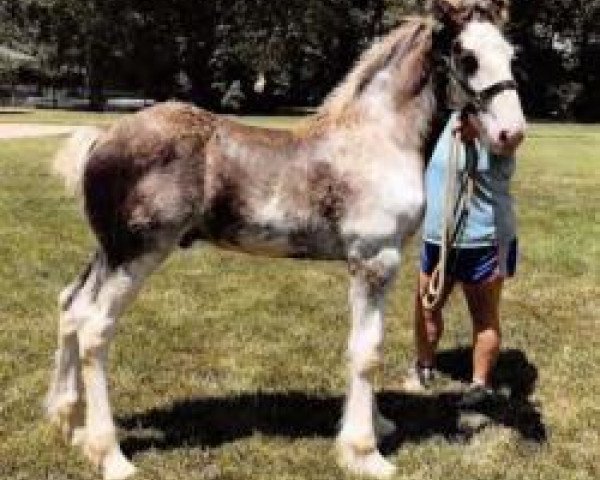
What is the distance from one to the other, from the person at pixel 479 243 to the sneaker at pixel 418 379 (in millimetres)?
407

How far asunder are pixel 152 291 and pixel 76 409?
13.7 ft

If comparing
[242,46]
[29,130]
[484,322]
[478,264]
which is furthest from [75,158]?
[242,46]

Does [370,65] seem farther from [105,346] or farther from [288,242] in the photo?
[105,346]

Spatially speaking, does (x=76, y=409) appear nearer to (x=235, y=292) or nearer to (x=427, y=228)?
(x=427, y=228)

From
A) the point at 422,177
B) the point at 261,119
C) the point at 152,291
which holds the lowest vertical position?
the point at 261,119

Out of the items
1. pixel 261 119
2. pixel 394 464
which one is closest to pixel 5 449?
pixel 394 464

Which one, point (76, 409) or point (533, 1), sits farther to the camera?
point (533, 1)

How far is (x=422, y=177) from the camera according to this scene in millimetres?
6332

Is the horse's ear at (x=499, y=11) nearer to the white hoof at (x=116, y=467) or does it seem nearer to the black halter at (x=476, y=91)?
the black halter at (x=476, y=91)

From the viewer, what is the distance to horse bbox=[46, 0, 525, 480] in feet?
19.8

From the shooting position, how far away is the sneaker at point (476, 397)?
24.4 ft

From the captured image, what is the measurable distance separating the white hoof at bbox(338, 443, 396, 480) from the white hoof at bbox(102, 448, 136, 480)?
1103mm

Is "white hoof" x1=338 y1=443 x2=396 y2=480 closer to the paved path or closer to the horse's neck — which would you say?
the horse's neck

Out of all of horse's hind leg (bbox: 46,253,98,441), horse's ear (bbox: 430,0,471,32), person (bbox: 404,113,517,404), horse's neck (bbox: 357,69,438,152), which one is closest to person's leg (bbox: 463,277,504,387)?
person (bbox: 404,113,517,404)
